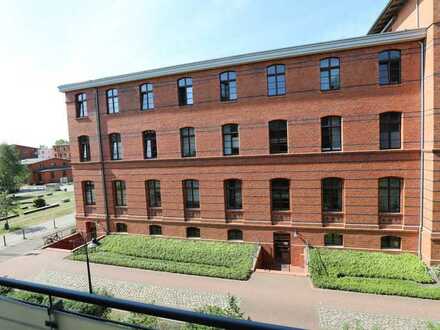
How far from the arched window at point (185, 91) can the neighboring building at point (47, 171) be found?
63.9 metres

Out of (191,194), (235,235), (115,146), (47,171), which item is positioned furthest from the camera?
(47,171)

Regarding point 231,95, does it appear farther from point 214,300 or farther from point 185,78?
point 214,300

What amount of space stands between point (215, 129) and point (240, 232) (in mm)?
6865

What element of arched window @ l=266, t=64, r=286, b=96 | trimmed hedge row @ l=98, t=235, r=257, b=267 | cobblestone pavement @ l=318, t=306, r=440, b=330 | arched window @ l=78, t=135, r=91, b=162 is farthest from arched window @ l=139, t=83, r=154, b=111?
cobblestone pavement @ l=318, t=306, r=440, b=330

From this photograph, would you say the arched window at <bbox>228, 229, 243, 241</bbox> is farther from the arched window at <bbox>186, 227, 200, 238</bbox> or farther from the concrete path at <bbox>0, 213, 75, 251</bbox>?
the concrete path at <bbox>0, 213, 75, 251</bbox>

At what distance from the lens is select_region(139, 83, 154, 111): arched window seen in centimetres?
1888

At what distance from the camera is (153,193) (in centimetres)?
1969

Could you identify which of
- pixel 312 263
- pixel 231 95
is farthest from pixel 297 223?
pixel 231 95

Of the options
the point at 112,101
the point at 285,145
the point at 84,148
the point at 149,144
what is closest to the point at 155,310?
the point at 285,145

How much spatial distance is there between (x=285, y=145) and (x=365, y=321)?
9429 mm

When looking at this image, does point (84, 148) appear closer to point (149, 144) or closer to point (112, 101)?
point (112, 101)

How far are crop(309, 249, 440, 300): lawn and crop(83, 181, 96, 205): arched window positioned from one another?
16373 mm

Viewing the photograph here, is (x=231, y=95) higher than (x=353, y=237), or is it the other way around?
(x=231, y=95)

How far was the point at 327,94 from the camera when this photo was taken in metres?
15.3
